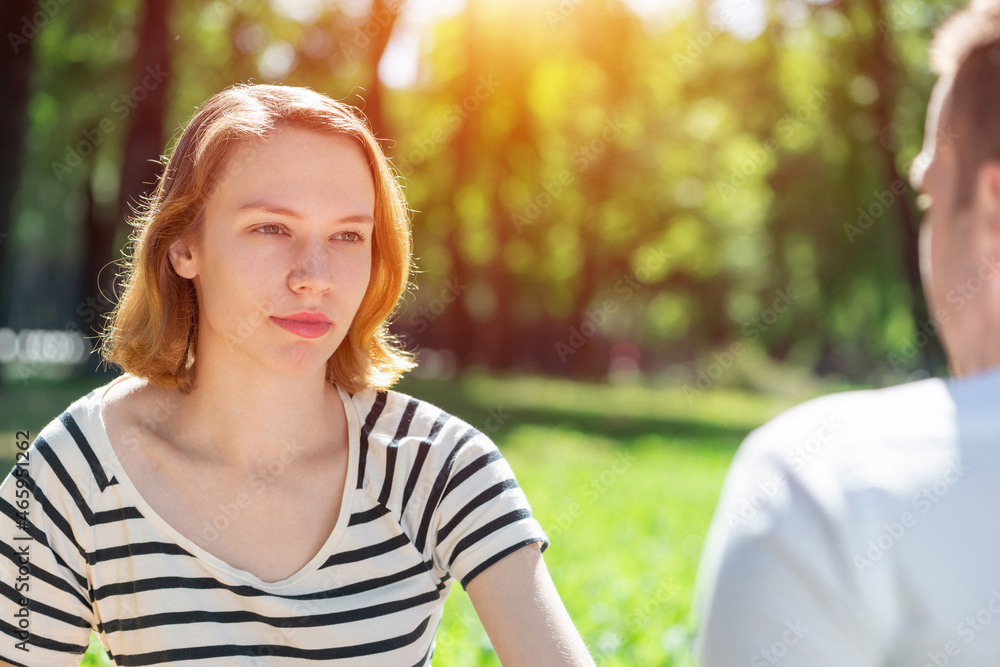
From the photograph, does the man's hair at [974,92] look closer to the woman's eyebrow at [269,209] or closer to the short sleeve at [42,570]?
the woman's eyebrow at [269,209]

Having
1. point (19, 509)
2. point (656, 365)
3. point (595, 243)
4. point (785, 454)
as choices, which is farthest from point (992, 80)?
point (656, 365)

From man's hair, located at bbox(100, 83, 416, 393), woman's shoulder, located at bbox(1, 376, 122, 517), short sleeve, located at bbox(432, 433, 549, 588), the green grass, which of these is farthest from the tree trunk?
short sleeve, located at bbox(432, 433, 549, 588)

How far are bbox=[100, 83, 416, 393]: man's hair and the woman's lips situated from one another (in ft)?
0.17

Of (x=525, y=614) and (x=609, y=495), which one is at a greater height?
(x=525, y=614)

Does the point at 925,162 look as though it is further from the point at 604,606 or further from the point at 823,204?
the point at 823,204

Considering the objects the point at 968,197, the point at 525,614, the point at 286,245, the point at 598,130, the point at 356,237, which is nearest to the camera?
the point at 968,197

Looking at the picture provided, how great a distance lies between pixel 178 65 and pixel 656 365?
35708 millimetres

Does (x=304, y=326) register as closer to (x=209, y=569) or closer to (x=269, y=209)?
(x=269, y=209)

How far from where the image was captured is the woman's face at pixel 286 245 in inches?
86.5

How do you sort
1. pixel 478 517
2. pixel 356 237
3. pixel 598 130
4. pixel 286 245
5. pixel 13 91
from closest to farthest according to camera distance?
pixel 478 517 → pixel 286 245 → pixel 356 237 → pixel 13 91 → pixel 598 130

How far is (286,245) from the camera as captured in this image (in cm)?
223

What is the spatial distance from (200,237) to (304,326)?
373mm

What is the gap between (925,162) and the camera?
123cm

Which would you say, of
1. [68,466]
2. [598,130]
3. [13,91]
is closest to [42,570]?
[68,466]
